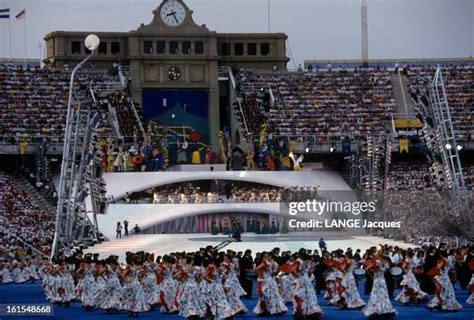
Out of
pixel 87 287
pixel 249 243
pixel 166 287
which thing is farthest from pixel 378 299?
pixel 249 243

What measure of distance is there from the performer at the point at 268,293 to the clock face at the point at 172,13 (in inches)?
1644

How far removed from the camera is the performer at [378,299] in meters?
23.6

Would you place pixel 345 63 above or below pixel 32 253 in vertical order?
above

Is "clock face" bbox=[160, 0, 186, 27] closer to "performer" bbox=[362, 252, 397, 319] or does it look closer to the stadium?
the stadium

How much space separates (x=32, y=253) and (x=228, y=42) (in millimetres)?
29646

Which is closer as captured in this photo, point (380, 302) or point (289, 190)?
point (380, 302)

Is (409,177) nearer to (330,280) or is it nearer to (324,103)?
(324,103)

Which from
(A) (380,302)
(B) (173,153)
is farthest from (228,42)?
(A) (380,302)

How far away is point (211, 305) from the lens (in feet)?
76.2

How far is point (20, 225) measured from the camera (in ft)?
154

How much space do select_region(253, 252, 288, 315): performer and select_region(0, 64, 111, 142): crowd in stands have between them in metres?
34.1

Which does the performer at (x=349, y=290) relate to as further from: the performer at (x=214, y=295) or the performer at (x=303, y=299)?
the performer at (x=214, y=295)

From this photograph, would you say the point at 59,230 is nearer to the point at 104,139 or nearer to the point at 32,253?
the point at 32,253

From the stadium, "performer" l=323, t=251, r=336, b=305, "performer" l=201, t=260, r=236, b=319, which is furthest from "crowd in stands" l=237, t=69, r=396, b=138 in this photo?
"performer" l=201, t=260, r=236, b=319
